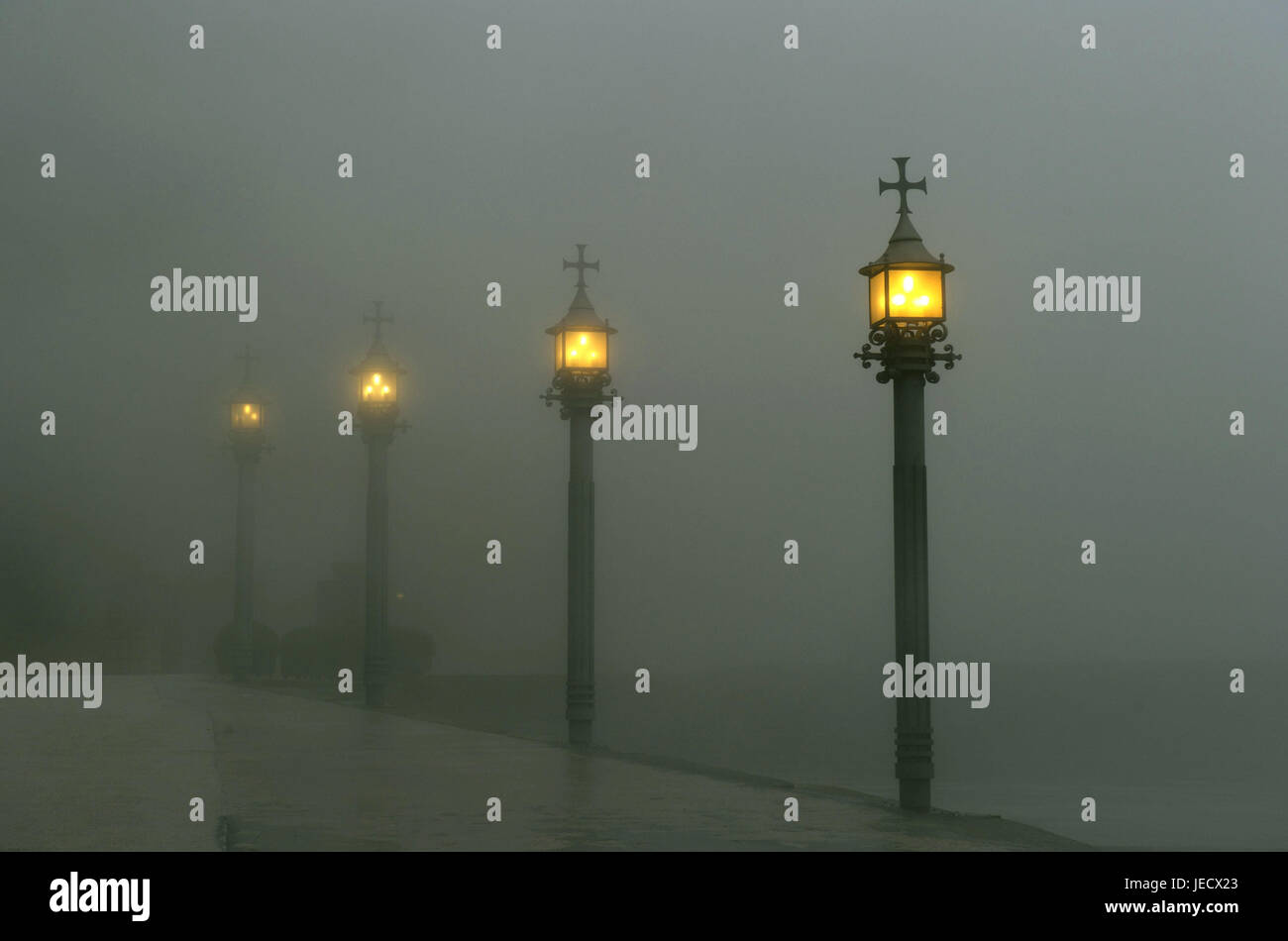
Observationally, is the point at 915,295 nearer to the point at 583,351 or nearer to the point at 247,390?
the point at 583,351

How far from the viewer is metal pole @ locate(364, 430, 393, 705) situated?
2970 centimetres

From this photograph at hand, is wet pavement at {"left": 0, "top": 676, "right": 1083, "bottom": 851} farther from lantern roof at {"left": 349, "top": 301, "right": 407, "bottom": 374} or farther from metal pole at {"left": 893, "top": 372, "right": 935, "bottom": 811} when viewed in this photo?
lantern roof at {"left": 349, "top": 301, "right": 407, "bottom": 374}

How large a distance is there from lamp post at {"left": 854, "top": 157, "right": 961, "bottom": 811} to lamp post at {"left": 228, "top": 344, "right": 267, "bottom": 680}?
28.0 metres

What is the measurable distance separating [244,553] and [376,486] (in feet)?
41.7

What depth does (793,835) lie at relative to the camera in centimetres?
1168

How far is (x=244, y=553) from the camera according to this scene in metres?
41.0

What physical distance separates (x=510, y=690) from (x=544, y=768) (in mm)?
46308

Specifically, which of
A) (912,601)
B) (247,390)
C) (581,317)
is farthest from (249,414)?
(912,601)

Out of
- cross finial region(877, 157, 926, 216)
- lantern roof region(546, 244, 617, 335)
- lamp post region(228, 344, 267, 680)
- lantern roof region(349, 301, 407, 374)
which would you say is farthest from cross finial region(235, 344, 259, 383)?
cross finial region(877, 157, 926, 216)

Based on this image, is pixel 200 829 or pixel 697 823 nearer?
pixel 200 829

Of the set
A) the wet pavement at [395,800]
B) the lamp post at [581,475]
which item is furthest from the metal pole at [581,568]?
the wet pavement at [395,800]

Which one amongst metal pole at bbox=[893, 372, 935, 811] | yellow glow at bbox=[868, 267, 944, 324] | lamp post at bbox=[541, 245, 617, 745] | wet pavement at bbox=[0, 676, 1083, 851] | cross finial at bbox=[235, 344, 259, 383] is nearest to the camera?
wet pavement at bbox=[0, 676, 1083, 851]
